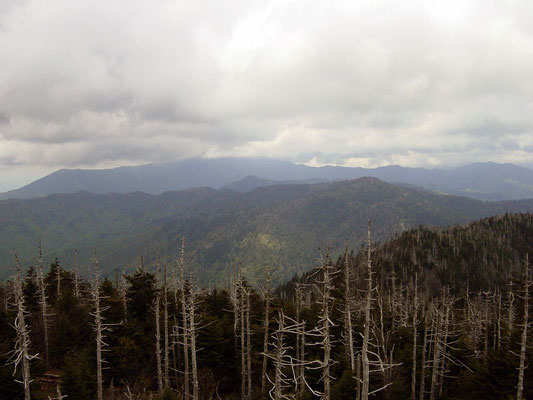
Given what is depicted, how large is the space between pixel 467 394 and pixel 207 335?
28.8 m

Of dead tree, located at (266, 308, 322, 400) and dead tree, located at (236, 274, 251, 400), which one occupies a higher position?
dead tree, located at (266, 308, 322, 400)

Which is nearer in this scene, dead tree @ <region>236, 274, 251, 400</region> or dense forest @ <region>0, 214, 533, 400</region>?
dense forest @ <region>0, 214, 533, 400</region>

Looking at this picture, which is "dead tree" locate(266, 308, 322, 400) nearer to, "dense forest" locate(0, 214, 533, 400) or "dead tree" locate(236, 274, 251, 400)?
"dense forest" locate(0, 214, 533, 400)

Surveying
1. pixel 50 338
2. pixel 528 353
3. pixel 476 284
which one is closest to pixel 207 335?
pixel 50 338

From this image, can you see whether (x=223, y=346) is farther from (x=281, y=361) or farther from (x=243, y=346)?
(x=281, y=361)

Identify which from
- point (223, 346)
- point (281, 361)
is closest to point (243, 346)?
point (223, 346)

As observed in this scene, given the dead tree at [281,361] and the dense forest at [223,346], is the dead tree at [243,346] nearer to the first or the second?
the dense forest at [223,346]

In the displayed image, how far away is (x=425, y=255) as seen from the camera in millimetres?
159000

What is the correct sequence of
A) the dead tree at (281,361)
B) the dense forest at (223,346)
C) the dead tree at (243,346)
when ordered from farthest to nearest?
1. the dead tree at (243,346)
2. the dense forest at (223,346)
3. the dead tree at (281,361)

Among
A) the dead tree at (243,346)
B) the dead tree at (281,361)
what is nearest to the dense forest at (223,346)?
the dead tree at (243,346)

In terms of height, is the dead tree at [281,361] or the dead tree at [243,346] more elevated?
the dead tree at [281,361]

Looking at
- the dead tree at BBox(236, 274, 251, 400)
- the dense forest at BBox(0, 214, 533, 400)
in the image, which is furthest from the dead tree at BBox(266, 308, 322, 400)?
the dead tree at BBox(236, 274, 251, 400)

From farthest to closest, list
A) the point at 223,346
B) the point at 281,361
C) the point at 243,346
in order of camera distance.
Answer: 1. the point at 223,346
2. the point at 243,346
3. the point at 281,361

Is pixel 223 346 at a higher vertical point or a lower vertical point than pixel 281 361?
lower
